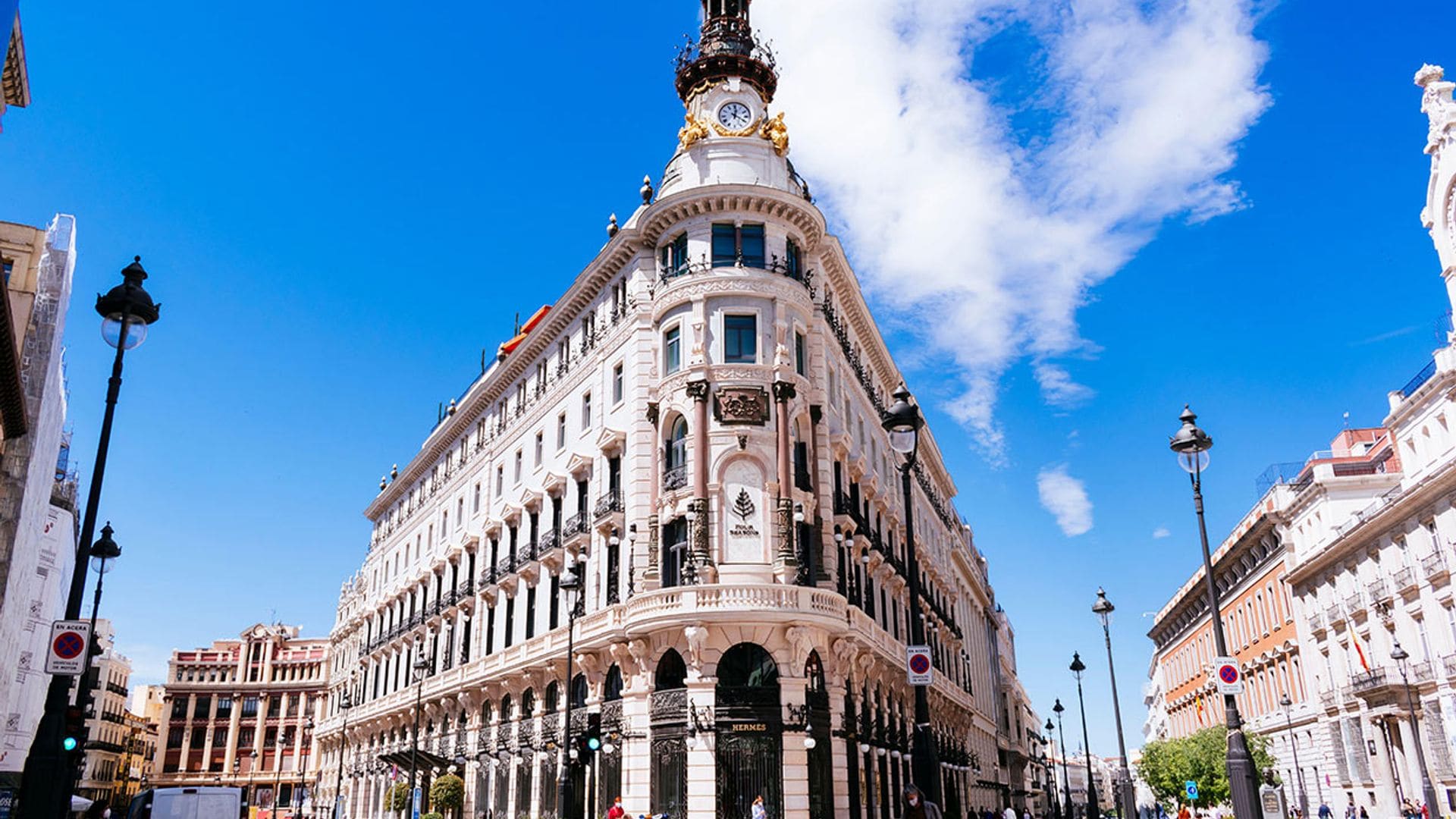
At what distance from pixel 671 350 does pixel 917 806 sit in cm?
2087

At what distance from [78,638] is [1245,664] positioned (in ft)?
231

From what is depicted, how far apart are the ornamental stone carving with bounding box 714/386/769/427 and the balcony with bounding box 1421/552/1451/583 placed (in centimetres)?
3095

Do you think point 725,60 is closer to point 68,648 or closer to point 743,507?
point 743,507

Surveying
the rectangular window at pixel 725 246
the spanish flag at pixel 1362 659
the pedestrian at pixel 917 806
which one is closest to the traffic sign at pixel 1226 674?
the pedestrian at pixel 917 806

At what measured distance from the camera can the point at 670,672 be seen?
30.2 m

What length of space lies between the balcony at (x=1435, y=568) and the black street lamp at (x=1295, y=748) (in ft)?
45.9

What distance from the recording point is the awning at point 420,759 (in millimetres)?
41344

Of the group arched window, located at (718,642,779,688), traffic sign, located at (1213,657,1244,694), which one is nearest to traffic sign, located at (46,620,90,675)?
traffic sign, located at (1213,657,1244,694)

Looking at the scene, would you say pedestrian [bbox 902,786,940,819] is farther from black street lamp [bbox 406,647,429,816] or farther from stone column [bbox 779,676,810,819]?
black street lamp [bbox 406,647,429,816]

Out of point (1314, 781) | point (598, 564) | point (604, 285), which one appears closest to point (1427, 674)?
point (1314, 781)

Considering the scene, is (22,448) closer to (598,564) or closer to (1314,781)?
(598,564)

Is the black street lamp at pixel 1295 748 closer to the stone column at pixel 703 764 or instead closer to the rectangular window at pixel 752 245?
the stone column at pixel 703 764

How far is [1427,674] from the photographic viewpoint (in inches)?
1703

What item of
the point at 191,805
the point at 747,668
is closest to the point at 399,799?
the point at 191,805
